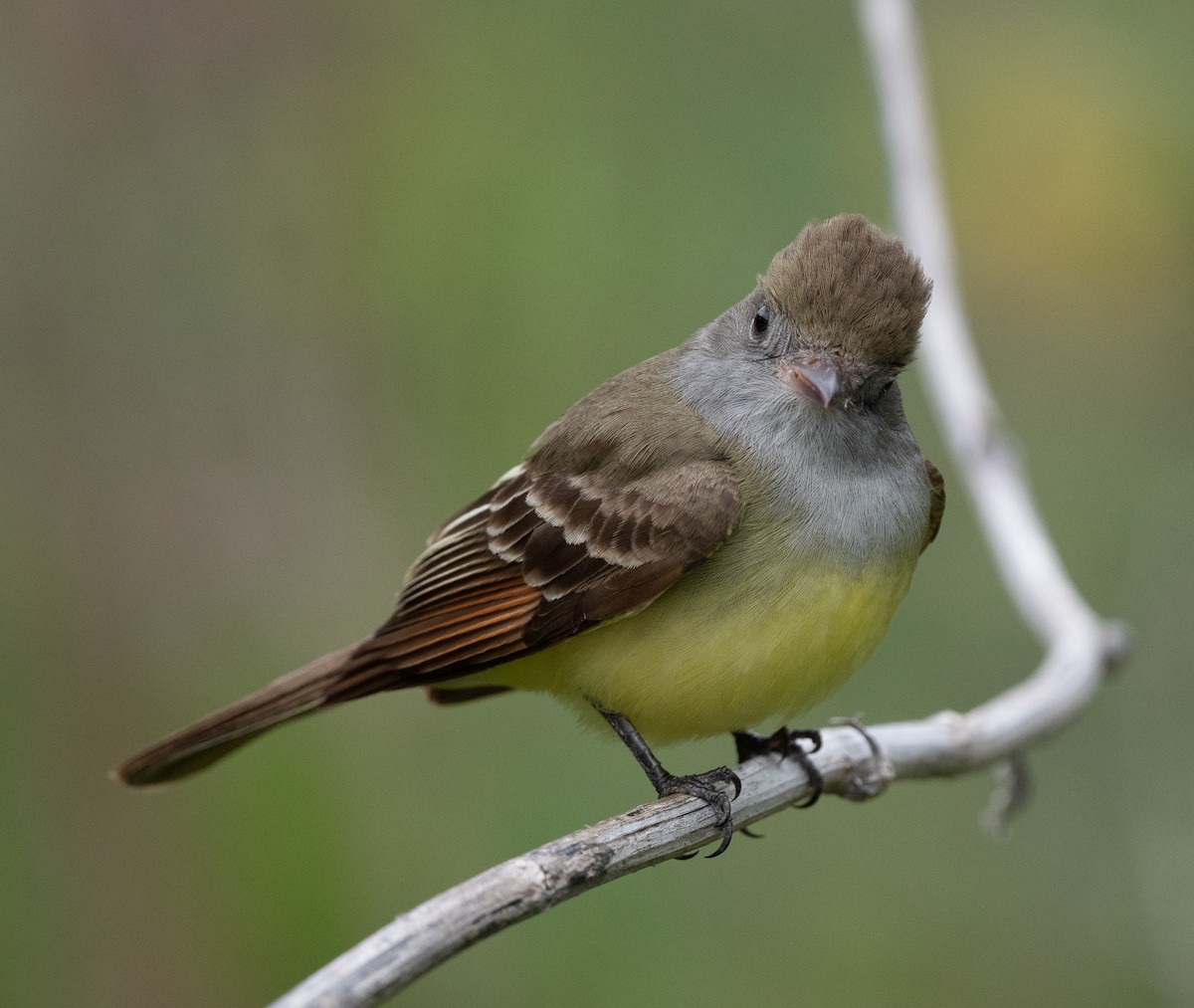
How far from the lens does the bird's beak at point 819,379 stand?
11.2 feet

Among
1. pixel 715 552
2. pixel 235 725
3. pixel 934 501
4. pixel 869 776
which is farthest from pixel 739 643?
pixel 235 725

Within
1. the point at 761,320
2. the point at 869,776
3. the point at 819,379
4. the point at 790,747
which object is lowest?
the point at 869,776

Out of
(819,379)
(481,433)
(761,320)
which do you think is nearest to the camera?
(819,379)

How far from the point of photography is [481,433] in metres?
5.80

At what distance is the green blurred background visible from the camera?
494 centimetres

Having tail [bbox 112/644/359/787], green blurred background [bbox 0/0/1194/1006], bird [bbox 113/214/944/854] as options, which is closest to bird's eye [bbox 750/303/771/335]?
bird [bbox 113/214/944/854]

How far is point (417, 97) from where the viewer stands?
21.1 ft

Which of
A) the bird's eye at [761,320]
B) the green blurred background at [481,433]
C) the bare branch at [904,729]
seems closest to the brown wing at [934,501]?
the bare branch at [904,729]

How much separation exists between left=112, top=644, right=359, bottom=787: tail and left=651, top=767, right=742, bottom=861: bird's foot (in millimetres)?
888

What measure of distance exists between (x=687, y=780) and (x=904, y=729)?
0.54m

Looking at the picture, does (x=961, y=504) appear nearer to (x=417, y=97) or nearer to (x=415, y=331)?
(x=415, y=331)

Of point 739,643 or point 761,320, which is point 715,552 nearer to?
point 739,643

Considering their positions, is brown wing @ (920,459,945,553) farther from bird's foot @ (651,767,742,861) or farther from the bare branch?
bird's foot @ (651,767,742,861)

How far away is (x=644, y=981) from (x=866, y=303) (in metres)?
2.46
